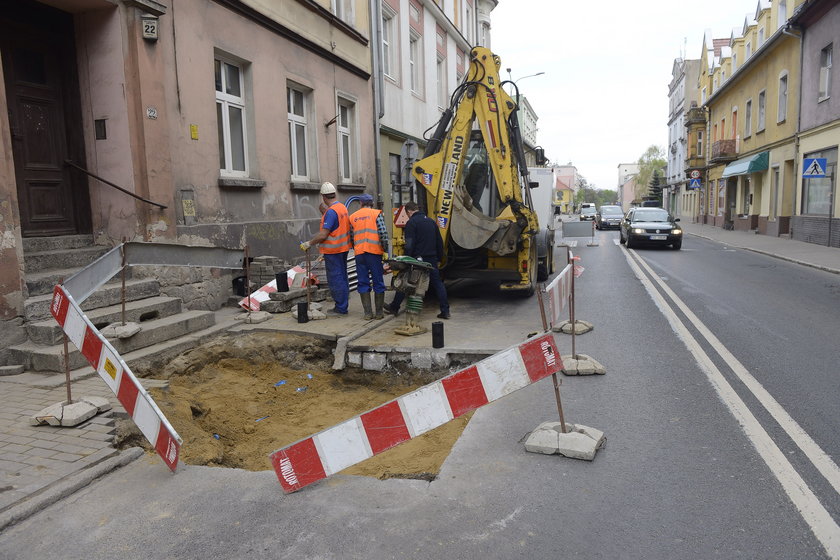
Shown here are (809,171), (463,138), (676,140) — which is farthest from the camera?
(676,140)

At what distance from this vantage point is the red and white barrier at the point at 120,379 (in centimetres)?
381

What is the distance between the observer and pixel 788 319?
829 cm

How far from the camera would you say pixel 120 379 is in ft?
13.2

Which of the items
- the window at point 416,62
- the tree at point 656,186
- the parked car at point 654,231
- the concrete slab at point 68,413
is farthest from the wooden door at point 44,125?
the tree at point 656,186

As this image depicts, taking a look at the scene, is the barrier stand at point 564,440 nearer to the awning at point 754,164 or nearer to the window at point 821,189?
the window at point 821,189

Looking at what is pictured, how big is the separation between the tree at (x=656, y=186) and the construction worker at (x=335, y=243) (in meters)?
77.8

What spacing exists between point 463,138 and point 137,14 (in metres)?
4.85

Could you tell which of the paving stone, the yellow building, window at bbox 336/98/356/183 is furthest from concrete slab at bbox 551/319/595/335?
the yellow building

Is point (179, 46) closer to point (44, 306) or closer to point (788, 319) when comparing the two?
point (44, 306)

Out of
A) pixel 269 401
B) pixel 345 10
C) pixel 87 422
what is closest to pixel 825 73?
pixel 345 10

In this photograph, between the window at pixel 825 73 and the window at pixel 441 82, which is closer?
the window at pixel 825 73

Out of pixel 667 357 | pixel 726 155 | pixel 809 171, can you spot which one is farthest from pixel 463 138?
pixel 726 155

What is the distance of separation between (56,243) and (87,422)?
12.5ft

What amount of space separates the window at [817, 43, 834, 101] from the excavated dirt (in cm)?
2101
